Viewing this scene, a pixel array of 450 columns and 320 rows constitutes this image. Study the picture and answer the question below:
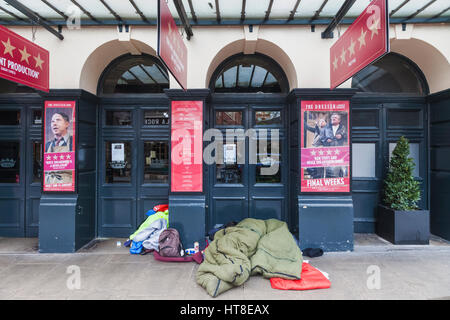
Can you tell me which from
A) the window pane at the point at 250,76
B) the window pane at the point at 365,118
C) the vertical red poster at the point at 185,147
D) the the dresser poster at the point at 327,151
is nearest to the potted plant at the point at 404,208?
the window pane at the point at 365,118

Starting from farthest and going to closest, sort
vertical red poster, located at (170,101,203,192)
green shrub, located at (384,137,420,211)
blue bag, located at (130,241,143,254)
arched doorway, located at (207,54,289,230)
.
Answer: arched doorway, located at (207,54,289,230), green shrub, located at (384,137,420,211), vertical red poster, located at (170,101,203,192), blue bag, located at (130,241,143,254)

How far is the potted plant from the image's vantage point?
523 centimetres

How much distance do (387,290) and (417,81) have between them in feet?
16.7

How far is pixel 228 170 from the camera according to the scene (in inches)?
232

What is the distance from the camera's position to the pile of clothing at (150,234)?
5047 mm

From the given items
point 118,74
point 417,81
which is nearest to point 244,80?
point 118,74

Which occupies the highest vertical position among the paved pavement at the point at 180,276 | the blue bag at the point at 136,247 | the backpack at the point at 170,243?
the backpack at the point at 170,243

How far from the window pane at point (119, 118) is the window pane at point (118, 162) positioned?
490 mm

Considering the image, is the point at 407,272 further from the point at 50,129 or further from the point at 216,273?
the point at 50,129

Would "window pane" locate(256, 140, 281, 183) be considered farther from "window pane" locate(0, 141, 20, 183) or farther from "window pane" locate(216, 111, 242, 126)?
"window pane" locate(0, 141, 20, 183)

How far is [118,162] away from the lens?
600 centimetres

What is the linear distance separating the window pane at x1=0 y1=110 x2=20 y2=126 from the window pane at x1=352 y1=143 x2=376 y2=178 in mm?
8214

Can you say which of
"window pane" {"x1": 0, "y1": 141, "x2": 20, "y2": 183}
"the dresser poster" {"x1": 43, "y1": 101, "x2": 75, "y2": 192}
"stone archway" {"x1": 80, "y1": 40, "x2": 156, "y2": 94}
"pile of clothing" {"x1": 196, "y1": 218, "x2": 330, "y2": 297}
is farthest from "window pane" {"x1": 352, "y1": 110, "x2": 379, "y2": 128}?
"window pane" {"x1": 0, "y1": 141, "x2": 20, "y2": 183}

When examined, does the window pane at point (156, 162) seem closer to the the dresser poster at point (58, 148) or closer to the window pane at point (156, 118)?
the window pane at point (156, 118)
